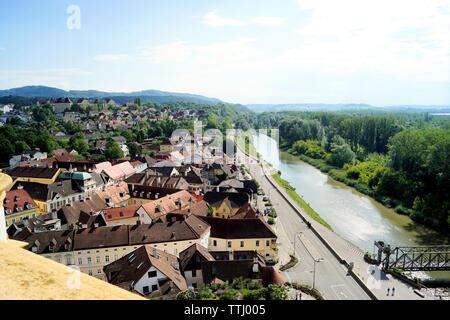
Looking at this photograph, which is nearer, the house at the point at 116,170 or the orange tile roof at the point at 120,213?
the orange tile roof at the point at 120,213

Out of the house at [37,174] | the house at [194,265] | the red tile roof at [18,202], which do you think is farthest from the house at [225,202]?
the house at [37,174]

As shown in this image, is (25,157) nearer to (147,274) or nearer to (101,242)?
(101,242)

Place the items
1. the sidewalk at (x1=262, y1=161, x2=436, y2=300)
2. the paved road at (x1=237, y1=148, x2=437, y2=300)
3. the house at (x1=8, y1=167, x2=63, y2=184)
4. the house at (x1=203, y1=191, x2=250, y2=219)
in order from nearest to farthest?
the paved road at (x1=237, y1=148, x2=437, y2=300), the sidewalk at (x1=262, y1=161, x2=436, y2=300), the house at (x1=203, y1=191, x2=250, y2=219), the house at (x1=8, y1=167, x2=63, y2=184)

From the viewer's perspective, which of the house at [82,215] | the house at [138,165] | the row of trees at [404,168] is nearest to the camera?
the house at [82,215]

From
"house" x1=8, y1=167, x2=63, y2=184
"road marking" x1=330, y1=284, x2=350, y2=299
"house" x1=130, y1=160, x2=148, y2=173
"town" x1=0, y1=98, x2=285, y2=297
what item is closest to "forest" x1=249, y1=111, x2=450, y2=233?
"town" x1=0, y1=98, x2=285, y2=297

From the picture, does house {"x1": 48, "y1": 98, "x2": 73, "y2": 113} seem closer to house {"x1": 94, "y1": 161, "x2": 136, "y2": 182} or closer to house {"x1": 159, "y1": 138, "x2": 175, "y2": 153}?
house {"x1": 159, "y1": 138, "x2": 175, "y2": 153}

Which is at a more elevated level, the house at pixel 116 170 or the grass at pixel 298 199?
the house at pixel 116 170

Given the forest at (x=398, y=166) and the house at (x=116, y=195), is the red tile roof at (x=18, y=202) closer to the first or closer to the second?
the house at (x=116, y=195)
